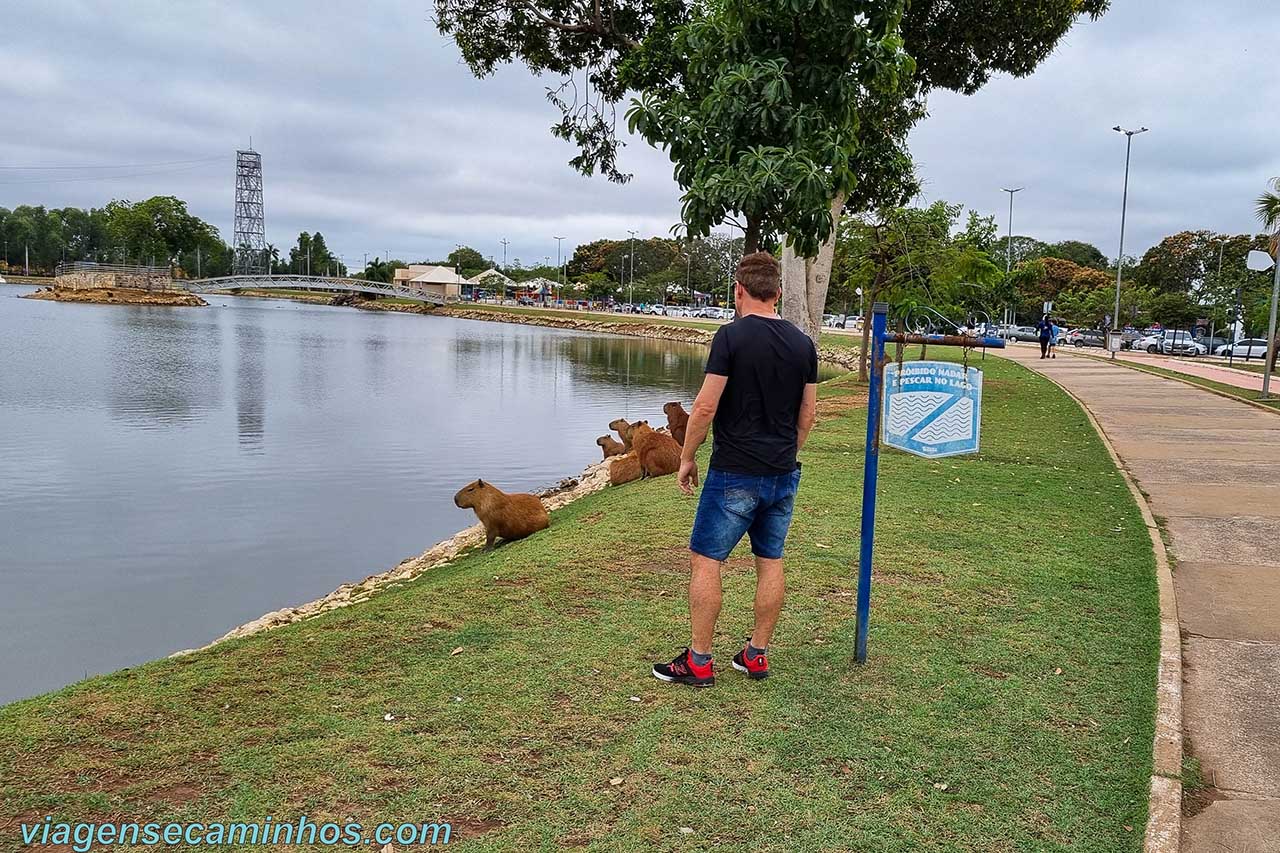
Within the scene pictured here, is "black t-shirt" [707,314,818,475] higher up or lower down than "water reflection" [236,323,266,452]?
higher up

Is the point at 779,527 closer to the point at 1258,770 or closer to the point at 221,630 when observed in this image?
the point at 1258,770

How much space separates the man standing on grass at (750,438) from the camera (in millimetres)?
3926

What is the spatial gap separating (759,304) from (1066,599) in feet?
10.2

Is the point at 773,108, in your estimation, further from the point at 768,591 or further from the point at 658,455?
the point at 658,455

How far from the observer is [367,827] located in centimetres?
309

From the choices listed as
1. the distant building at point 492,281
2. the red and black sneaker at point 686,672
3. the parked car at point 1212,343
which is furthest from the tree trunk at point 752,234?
the distant building at point 492,281

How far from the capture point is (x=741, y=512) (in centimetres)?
405

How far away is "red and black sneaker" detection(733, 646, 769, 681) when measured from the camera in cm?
435

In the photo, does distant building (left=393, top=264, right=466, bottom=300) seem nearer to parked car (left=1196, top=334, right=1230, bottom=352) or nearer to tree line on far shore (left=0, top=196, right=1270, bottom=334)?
tree line on far shore (left=0, top=196, right=1270, bottom=334)

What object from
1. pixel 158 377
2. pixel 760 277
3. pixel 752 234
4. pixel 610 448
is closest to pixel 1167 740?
pixel 760 277

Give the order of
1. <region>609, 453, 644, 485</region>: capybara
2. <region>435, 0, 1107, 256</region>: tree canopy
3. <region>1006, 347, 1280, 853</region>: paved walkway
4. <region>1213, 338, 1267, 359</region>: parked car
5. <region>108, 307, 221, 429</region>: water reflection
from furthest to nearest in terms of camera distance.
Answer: <region>1213, 338, 1267, 359</region>: parked car → <region>108, 307, 221, 429</region>: water reflection → <region>609, 453, 644, 485</region>: capybara → <region>435, 0, 1107, 256</region>: tree canopy → <region>1006, 347, 1280, 853</region>: paved walkway

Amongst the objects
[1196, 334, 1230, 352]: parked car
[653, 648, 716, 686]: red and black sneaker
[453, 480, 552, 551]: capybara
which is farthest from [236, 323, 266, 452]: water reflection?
[1196, 334, 1230, 352]: parked car

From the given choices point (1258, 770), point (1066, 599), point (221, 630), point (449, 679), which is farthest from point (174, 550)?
point (1258, 770)

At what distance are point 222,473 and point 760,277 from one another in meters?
11.4
